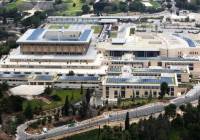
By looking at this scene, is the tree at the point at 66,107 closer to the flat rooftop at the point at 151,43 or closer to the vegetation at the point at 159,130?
the vegetation at the point at 159,130

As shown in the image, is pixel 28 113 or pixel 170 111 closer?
pixel 170 111

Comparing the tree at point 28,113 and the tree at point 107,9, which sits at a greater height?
the tree at point 107,9

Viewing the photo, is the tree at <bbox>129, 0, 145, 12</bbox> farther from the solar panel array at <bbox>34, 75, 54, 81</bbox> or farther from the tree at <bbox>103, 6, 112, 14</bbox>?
the solar panel array at <bbox>34, 75, 54, 81</bbox>

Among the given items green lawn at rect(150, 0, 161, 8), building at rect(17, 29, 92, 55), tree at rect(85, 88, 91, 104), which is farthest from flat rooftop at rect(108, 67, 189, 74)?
green lawn at rect(150, 0, 161, 8)

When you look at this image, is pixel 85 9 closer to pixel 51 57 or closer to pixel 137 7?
pixel 137 7

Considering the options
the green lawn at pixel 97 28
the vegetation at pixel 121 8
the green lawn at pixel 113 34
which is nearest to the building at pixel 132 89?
the green lawn at pixel 113 34

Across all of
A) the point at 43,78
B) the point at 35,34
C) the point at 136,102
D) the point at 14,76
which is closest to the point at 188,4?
the point at 35,34

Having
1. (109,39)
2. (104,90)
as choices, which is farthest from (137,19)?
(104,90)

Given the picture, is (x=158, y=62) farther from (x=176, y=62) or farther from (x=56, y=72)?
(x=56, y=72)
